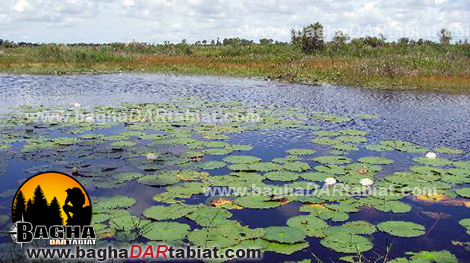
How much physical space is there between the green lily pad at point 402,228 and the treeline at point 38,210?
170 inches

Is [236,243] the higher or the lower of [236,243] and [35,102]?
the lower

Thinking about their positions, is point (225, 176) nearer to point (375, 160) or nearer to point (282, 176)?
point (282, 176)

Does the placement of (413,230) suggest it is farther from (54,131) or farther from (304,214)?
(54,131)

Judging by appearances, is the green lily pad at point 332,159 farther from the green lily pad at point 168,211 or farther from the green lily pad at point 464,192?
the green lily pad at point 168,211

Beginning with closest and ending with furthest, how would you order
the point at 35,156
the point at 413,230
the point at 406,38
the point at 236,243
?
the point at 236,243 → the point at 413,230 → the point at 35,156 → the point at 406,38

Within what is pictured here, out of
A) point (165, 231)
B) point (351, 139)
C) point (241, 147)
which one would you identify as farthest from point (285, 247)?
point (351, 139)

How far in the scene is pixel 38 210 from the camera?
181 inches

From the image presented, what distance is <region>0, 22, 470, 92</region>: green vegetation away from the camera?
25.7 m

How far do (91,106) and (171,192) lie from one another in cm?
1037

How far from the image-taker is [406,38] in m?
50.4

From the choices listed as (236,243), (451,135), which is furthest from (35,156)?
(451,135)

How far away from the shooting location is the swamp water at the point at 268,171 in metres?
5.62

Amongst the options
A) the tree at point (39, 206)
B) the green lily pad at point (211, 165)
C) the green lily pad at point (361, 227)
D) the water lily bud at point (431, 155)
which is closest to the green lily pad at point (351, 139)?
the water lily bud at point (431, 155)

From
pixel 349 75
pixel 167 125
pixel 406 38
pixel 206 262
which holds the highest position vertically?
pixel 406 38
